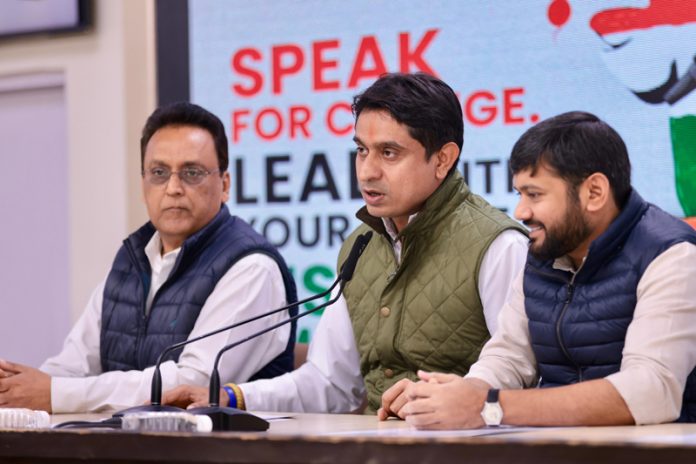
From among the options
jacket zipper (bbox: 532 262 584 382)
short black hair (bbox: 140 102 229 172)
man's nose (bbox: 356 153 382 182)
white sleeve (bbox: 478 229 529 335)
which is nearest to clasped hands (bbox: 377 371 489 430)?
jacket zipper (bbox: 532 262 584 382)

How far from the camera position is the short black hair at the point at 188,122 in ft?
12.1

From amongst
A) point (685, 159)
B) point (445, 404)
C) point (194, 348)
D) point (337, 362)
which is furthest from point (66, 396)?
point (685, 159)

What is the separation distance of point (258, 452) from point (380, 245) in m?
1.52

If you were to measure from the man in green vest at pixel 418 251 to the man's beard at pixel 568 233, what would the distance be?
0.39m

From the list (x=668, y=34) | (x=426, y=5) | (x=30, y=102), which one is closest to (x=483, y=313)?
(x=668, y=34)

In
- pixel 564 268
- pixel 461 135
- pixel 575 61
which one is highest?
pixel 575 61

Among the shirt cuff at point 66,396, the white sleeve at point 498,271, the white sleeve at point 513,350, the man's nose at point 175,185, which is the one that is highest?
the man's nose at point 175,185

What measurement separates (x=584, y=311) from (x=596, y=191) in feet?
0.89

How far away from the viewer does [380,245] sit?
3199mm

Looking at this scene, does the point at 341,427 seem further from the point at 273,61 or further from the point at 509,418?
the point at 273,61

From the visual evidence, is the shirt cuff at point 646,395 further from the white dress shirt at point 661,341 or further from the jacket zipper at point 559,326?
the jacket zipper at point 559,326

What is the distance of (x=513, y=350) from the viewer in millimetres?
2742

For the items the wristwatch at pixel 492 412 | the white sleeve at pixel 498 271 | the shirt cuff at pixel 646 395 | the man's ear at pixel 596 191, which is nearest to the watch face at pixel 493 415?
the wristwatch at pixel 492 412

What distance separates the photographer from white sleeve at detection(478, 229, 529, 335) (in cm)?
296
